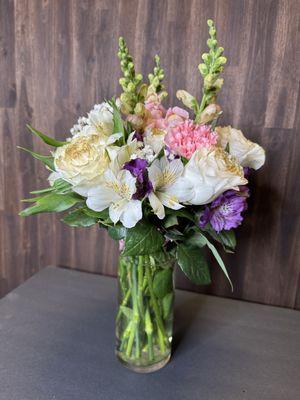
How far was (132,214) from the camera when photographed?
0.60 meters

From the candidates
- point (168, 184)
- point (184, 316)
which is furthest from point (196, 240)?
point (184, 316)

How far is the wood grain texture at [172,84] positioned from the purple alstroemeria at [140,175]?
1.63ft

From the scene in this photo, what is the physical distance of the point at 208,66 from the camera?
678 mm

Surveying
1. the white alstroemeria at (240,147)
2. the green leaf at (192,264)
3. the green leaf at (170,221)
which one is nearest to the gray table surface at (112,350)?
the green leaf at (192,264)

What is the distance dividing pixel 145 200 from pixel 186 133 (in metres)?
0.14

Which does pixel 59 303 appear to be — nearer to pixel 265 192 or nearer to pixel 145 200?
pixel 145 200

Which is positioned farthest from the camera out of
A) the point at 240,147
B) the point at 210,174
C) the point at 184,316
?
the point at 184,316

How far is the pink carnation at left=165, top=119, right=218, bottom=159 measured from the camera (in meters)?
0.62

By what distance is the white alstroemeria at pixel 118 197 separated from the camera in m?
0.59

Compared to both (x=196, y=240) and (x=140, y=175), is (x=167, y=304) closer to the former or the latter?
(x=196, y=240)

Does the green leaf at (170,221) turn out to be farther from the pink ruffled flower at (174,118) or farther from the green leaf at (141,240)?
the pink ruffled flower at (174,118)

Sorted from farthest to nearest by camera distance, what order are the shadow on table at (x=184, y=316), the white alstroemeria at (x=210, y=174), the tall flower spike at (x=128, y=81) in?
the shadow on table at (x=184, y=316) → the tall flower spike at (x=128, y=81) → the white alstroemeria at (x=210, y=174)

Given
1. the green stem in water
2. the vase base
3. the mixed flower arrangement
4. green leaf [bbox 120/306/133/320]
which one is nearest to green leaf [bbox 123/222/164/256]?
the mixed flower arrangement

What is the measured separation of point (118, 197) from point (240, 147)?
26 centimetres
